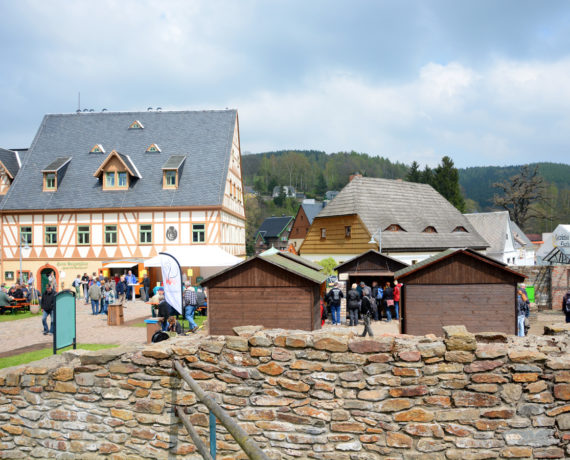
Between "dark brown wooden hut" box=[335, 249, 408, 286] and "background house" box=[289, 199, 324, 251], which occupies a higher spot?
"background house" box=[289, 199, 324, 251]

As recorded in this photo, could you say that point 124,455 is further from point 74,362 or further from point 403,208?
point 403,208

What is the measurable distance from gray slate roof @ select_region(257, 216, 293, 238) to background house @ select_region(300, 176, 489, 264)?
1947 inches

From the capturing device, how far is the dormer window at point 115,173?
109 feet

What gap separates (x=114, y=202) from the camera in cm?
3281

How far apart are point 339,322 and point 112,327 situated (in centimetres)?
882

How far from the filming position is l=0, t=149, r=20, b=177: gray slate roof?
36594mm

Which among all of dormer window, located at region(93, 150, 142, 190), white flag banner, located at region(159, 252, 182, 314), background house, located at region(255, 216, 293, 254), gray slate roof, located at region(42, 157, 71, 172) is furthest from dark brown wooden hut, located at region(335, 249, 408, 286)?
background house, located at region(255, 216, 293, 254)

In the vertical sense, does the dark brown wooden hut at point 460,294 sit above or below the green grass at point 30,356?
above

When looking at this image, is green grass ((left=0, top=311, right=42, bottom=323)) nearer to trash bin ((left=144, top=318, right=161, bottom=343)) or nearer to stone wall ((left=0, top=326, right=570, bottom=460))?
trash bin ((left=144, top=318, right=161, bottom=343))

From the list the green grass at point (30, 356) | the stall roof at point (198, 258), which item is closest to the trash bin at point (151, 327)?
the green grass at point (30, 356)

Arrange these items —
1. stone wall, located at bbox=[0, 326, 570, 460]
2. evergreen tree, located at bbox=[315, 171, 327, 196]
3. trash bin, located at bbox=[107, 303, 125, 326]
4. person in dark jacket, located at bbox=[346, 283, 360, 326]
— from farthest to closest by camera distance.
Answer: evergreen tree, located at bbox=[315, 171, 327, 196], trash bin, located at bbox=[107, 303, 125, 326], person in dark jacket, located at bbox=[346, 283, 360, 326], stone wall, located at bbox=[0, 326, 570, 460]

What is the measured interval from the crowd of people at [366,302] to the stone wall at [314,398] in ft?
34.4

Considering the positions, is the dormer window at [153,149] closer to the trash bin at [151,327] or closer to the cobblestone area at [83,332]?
the cobblestone area at [83,332]

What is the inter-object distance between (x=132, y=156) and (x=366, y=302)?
24724mm
